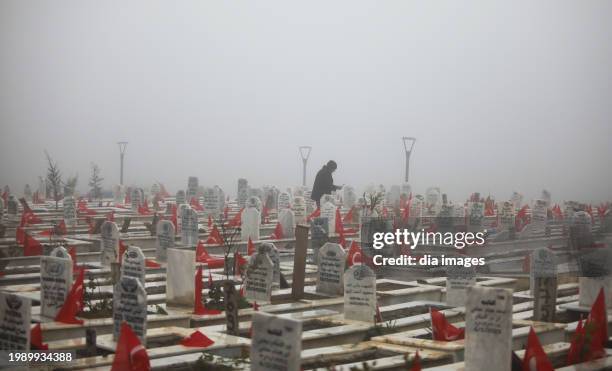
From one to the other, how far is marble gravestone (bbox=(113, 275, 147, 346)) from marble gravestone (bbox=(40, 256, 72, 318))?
149 cm

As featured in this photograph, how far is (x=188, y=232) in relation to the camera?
616 inches

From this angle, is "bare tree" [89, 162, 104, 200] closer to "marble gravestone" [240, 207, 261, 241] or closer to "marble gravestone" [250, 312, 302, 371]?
"marble gravestone" [240, 207, 261, 241]

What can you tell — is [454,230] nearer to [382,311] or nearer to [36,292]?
[382,311]

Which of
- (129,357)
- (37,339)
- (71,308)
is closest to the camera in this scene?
(129,357)

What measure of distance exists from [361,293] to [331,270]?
1.81 metres

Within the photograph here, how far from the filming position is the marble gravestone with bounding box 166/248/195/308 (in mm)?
10359

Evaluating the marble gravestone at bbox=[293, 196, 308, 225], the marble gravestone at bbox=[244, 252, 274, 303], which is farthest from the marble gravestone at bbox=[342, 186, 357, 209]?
A: the marble gravestone at bbox=[244, 252, 274, 303]

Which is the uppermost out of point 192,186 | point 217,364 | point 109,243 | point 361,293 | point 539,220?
point 192,186

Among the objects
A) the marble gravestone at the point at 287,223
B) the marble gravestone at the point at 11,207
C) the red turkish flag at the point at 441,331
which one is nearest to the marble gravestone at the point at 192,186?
the marble gravestone at the point at 11,207

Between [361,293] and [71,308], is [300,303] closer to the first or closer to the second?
[361,293]

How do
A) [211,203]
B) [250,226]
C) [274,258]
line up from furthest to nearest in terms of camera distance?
[211,203]
[250,226]
[274,258]

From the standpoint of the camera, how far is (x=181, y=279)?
34.1 ft

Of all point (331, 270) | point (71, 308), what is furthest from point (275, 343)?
point (331, 270)

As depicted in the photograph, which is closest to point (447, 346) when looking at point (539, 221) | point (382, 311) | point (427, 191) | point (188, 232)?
point (382, 311)
